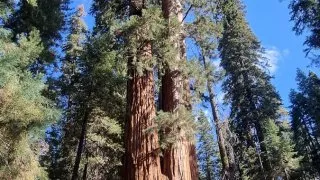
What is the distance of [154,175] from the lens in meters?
6.31

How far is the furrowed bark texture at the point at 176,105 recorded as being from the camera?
6.64 m

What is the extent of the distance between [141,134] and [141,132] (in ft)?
0.12

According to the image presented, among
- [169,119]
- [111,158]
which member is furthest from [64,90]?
[169,119]

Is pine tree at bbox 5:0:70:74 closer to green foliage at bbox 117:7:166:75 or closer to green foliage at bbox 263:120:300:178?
green foliage at bbox 117:7:166:75

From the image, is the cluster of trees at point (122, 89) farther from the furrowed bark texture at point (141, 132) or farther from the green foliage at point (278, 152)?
the green foliage at point (278, 152)

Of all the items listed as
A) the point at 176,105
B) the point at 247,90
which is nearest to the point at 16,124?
Answer: the point at 176,105

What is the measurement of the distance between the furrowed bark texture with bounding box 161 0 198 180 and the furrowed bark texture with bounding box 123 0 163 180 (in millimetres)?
297

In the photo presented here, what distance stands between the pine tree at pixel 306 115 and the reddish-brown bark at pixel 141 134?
30.6 metres

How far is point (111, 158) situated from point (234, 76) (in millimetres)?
17945

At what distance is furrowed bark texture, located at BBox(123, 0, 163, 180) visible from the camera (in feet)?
20.8

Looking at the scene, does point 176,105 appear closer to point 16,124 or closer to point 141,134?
point 141,134

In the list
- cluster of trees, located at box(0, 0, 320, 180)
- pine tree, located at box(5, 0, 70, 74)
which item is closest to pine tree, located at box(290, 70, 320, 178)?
cluster of trees, located at box(0, 0, 320, 180)

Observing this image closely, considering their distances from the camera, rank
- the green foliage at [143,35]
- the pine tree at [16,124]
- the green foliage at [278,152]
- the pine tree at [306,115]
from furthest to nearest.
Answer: the pine tree at [306,115]
the green foliage at [278,152]
the pine tree at [16,124]
the green foliage at [143,35]

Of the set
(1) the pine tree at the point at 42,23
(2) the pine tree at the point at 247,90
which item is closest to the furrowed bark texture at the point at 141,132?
(1) the pine tree at the point at 42,23
